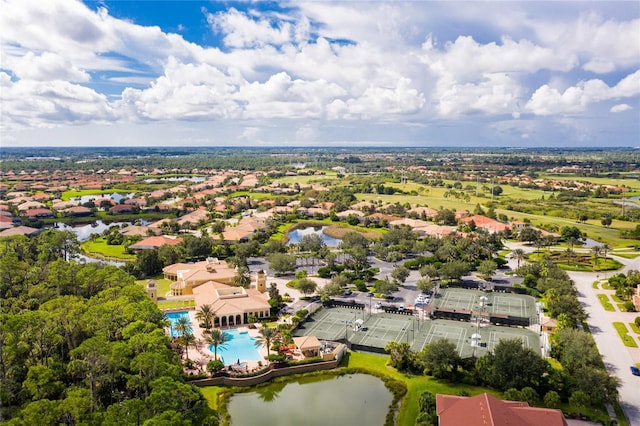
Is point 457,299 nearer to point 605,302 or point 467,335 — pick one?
point 467,335

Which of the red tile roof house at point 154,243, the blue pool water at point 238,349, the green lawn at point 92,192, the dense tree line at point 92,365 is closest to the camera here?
the dense tree line at point 92,365

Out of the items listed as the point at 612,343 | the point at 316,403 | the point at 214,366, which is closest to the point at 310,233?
the point at 214,366

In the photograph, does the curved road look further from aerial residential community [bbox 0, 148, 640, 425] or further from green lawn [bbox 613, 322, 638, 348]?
green lawn [bbox 613, 322, 638, 348]

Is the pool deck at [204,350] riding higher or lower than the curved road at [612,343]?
lower

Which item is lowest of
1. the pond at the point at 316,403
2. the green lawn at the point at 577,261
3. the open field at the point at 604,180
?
the pond at the point at 316,403

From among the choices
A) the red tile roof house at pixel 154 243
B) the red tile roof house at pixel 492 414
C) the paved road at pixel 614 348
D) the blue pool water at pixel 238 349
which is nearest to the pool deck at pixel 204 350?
the blue pool water at pixel 238 349

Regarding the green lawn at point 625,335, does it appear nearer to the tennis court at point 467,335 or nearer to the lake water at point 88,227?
the tennis court at point 467,335

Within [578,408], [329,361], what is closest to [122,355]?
[329,361]
